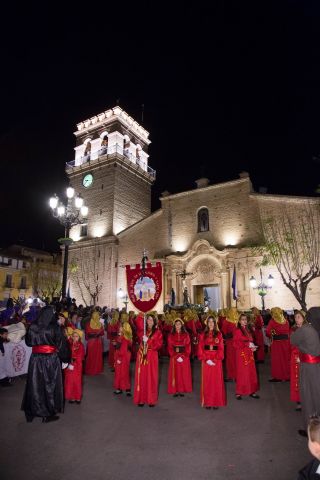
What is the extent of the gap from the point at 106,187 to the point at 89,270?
820 centimetres

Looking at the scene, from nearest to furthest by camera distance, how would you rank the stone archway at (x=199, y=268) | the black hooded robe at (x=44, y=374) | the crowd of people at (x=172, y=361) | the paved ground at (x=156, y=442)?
the paved ground at (x=156, y=442) < the crowd of people at (x=172, y=361) < the black hooded robe at (x=44, y=374) < the stone archway at (x=199, y=268)

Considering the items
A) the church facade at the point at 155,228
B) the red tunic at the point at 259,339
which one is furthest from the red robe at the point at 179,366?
the church facade at the point at 155,228

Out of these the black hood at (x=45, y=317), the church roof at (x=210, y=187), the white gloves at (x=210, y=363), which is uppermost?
the church roof at (x=210, y=187)

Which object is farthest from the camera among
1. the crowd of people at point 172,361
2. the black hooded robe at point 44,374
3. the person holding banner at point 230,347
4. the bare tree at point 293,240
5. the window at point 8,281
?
the window at point 8,281

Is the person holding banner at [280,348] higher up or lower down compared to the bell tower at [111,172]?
lower down

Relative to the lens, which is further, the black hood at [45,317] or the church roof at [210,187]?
the church roof at [210,187]

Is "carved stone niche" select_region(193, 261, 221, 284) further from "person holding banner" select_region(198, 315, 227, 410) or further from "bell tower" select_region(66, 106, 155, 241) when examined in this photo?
"person holding banner" select_region(198, 315, 227, 410)

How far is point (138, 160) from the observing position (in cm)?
3488

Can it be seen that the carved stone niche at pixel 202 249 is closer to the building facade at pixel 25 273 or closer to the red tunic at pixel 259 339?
the red tunic at pixel 259 339

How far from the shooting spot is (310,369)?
5.32m

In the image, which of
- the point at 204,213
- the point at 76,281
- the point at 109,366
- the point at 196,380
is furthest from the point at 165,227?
the point at 196,380

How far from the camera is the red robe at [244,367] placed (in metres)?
7.27

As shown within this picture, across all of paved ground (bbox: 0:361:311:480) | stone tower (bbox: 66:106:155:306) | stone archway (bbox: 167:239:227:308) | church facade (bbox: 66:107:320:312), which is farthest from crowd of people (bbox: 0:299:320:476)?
stone tower (bbox: 66:106:155:306)

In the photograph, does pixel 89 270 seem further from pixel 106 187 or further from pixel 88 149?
pixel 88 149
